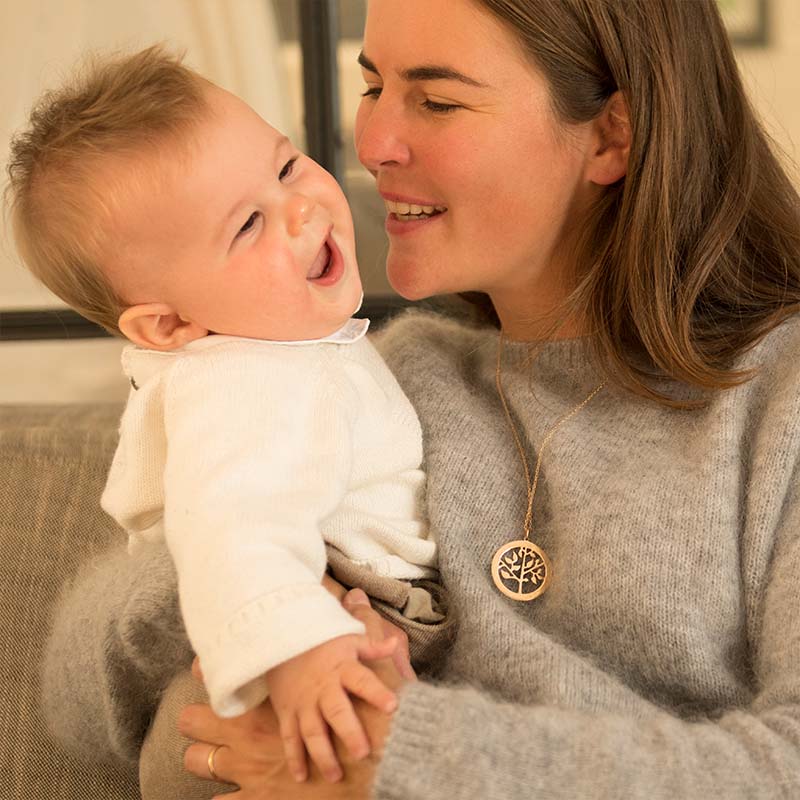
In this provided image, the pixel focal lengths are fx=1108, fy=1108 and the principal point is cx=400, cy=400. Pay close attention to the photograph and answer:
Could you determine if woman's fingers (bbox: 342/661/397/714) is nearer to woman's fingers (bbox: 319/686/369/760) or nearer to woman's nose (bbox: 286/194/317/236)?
woman's fingers (bbox: 319/686/369/760)

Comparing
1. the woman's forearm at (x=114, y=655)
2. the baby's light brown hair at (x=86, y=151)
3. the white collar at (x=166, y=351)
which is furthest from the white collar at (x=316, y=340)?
the woman's forearm at (x=114, y=655)

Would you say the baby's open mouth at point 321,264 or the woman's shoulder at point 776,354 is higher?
the baby's open mouth at point 321,264

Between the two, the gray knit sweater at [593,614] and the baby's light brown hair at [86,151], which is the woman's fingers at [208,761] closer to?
the gray knit sweater at [593,614]

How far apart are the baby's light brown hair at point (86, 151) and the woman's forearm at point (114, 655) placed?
0.37 m

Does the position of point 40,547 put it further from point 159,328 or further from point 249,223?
point 249,223

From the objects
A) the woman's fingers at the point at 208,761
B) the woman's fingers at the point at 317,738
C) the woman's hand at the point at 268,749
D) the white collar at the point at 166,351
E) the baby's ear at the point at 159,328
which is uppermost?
the baby's ear at the point at 159,328

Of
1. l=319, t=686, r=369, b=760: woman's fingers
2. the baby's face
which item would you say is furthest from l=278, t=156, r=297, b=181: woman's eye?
l=319, t=686, r=369, b=760: woman's fingers

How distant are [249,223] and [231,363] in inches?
6.8

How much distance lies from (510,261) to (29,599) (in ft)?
3.30

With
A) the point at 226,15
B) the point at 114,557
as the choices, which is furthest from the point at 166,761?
the point at 226,15

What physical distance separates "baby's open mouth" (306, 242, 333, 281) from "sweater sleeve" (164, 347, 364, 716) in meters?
0.11

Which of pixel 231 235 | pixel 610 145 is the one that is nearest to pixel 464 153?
pixel 610 145

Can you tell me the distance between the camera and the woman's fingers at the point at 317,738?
1.12 metres

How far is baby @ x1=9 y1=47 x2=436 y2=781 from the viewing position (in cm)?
112
